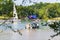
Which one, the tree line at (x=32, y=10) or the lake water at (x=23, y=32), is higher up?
the tree line at (x=32, y=10)

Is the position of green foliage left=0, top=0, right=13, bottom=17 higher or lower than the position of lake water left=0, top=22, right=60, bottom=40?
higher

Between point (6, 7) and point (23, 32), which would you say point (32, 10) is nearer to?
point (6, 7)

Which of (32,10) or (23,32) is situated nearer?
(32,10)

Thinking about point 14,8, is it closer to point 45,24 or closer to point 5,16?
point 5,16

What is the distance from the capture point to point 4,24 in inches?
45.5

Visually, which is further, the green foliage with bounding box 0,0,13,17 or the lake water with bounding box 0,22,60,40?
the lake water with bounding box 0,22,60,40

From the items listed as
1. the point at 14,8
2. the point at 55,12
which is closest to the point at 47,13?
the point at 55,12

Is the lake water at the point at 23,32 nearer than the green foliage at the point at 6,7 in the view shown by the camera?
No

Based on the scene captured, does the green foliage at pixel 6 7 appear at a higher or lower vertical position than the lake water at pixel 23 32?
higher

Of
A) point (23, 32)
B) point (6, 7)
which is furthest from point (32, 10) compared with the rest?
point (23, 32)

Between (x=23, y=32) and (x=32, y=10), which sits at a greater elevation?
(x=32, y=10)

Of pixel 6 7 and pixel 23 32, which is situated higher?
pixel 6 7

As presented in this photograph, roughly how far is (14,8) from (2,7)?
0.07 meters

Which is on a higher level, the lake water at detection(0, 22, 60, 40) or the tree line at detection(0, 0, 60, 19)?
the tree line at detection(0, 0, 60, 19)
